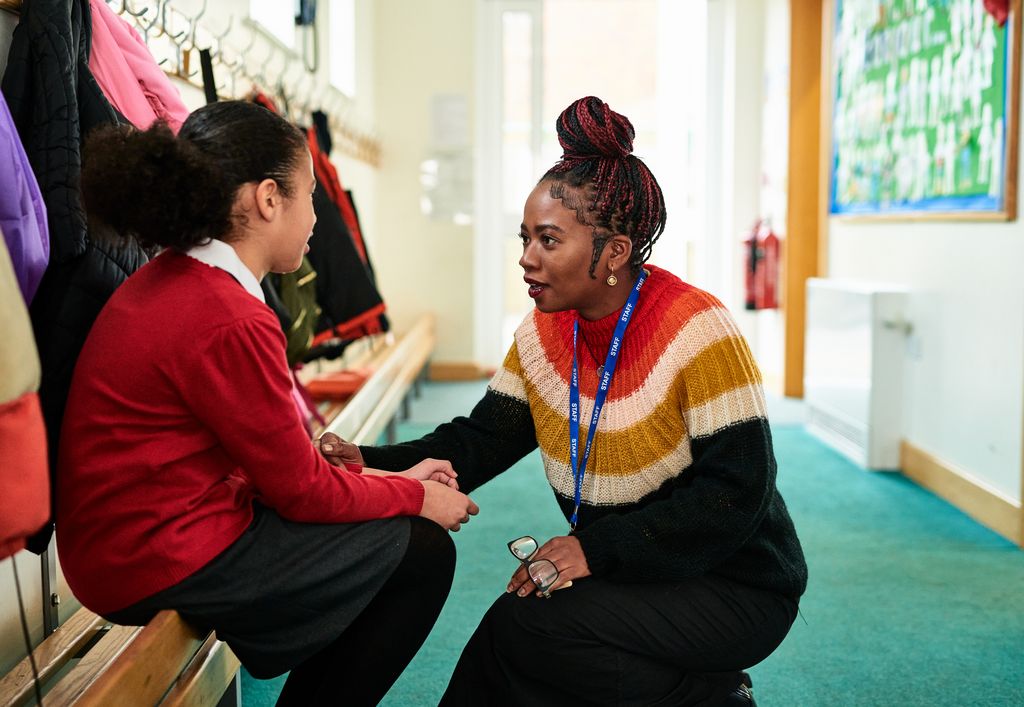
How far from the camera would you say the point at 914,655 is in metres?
2.41

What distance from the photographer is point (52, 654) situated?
1.66 meters

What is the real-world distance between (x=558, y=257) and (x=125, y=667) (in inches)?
32.6

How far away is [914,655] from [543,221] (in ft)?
4.78

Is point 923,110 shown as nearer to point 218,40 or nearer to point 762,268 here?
point 762,268

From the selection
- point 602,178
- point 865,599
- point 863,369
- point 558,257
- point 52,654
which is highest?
point 602,178

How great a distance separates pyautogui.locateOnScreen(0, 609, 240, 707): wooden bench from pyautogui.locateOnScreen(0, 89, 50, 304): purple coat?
498mm

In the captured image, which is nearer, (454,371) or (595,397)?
(595,397)

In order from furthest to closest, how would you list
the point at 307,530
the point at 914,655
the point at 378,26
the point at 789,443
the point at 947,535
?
the point at 378,26
the point at 789,443
the point at 947,535
the point at 914,655
the point at 307,530

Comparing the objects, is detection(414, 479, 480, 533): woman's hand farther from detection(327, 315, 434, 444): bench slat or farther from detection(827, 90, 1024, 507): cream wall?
detection(827, 90, 1024, 507): cream wall

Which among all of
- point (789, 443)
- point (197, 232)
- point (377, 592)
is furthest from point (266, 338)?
point (789, 443)

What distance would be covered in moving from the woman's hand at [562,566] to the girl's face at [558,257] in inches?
14.8

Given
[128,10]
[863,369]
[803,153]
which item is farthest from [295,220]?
[803,153]

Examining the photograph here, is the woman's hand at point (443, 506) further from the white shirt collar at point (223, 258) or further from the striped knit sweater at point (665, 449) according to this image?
the white shirt collar at point (223, 258)

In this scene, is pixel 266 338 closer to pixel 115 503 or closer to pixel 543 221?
pixel 115 503
